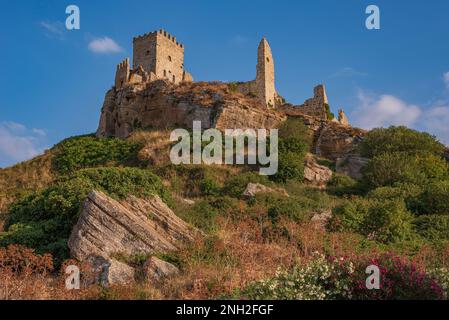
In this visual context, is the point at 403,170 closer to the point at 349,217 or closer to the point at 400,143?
the point at 400,143

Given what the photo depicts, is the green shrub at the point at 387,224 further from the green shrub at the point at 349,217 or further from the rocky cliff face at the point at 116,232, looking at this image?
the rocky cliff face at the point at 116,232

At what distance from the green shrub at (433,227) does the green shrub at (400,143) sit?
10202mm

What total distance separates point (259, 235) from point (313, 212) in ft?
13.6

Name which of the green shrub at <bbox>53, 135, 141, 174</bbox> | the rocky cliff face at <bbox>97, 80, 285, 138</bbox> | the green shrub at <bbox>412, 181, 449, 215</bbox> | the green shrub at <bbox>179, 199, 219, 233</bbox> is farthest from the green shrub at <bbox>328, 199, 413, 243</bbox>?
the rocky cliff face at <bbox>97, 80, 285, 138</bbox>

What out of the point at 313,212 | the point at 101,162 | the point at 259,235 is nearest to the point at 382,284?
the point at 259,235

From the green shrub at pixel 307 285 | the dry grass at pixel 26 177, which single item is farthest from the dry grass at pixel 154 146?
the green shrub at pixel 307 285

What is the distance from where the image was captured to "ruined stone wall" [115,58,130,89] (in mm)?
36747

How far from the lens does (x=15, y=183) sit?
26453 mm

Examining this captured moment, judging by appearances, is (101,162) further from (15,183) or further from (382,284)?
(382,284)

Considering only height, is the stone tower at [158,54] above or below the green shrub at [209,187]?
above

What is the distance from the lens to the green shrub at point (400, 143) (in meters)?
26.8

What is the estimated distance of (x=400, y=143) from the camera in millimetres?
26969
